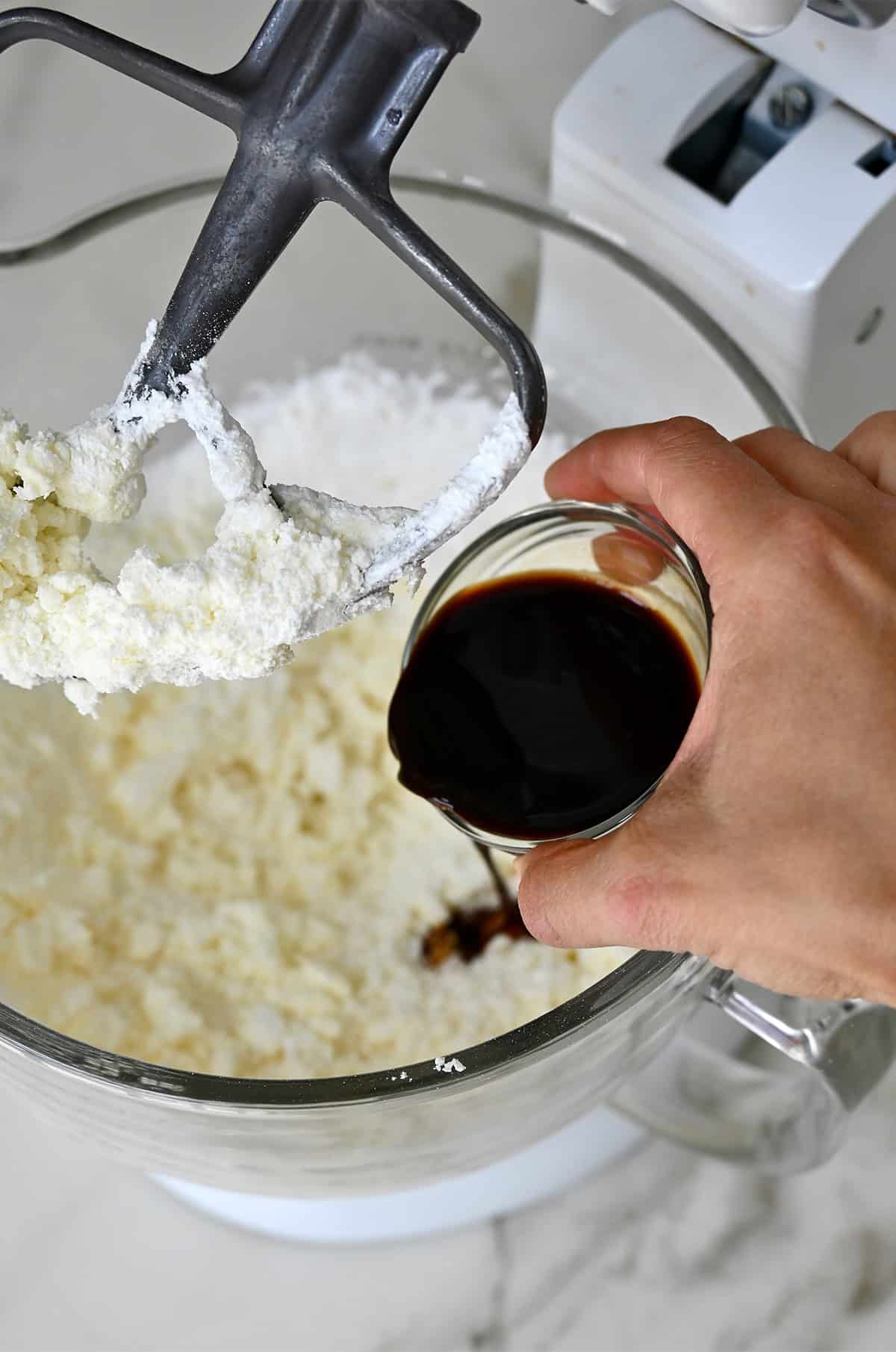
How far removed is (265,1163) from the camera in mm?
629

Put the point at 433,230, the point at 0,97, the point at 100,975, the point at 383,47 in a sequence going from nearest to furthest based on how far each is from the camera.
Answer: the point at 383,47 → the point at 100,975 → the point at 433,230 → the point at 0,97

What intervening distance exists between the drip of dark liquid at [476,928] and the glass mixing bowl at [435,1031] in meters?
0.05

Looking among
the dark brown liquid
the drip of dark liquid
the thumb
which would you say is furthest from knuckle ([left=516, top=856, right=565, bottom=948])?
the drip of dark liquid

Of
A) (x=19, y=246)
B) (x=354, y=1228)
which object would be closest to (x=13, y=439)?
(x=19, y=246)

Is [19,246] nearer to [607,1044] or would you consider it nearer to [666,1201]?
[607,1044]

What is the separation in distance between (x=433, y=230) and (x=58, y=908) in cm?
46

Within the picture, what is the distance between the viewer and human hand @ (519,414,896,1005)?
0.46 meters

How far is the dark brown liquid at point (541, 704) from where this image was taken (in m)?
0.63

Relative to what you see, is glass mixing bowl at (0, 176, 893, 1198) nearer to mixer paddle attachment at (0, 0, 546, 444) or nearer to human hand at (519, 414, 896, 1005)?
human hand at (519, 414, 896, 1005)

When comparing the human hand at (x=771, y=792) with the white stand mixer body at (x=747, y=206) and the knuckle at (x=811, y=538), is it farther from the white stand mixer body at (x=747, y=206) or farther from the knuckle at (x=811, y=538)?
the white stand mixer body at (x=747, y=206)

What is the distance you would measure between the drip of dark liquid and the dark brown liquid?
117 mm

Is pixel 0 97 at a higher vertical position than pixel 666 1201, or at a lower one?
higher

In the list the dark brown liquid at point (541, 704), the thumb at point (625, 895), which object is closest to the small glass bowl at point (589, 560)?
the dark brown liquid at point (541, 704)

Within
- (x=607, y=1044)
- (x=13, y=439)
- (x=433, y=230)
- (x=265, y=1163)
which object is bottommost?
(x=265, y=1163)
